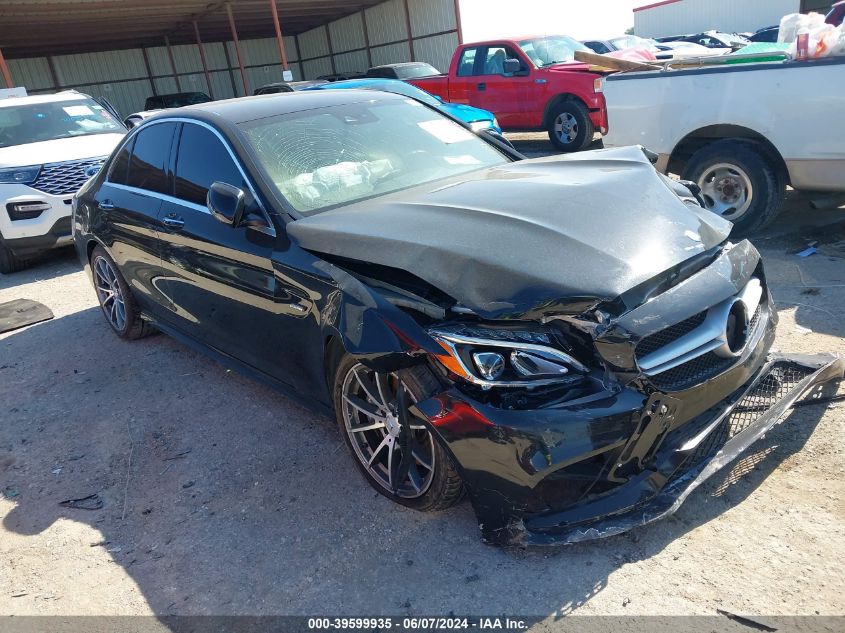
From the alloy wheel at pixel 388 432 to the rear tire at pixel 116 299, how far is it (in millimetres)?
2858

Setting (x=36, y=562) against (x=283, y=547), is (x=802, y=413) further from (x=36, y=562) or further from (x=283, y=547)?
(x=36, y=562)

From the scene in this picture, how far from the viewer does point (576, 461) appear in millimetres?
2295

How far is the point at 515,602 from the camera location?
7.96ft

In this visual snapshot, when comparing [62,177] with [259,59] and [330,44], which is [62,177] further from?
[259,59]

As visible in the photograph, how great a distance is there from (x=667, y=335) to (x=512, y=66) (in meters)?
10.2

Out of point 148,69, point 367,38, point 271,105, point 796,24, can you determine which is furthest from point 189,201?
point 148,69

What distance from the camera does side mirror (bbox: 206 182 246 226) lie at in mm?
3229

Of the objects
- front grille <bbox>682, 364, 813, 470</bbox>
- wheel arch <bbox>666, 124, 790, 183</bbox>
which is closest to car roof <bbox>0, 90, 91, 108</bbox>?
wheel arch <bbox>666, 124, 790, 183</bbox>

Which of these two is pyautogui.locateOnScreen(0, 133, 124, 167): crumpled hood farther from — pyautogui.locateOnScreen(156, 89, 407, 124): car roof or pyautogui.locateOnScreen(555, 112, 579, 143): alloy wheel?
pyautogui.locateOnScreen(555, 112, 579, 143): alloy wheel

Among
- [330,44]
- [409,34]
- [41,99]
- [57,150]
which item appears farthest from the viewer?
[330,44]

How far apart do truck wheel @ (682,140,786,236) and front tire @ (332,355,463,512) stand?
3899 mm

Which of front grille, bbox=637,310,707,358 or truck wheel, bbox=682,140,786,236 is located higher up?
front grille, bbox=637,310,707,358

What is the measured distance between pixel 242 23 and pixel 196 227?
89.8 feet

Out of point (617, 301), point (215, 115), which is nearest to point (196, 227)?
point (215, 115)
